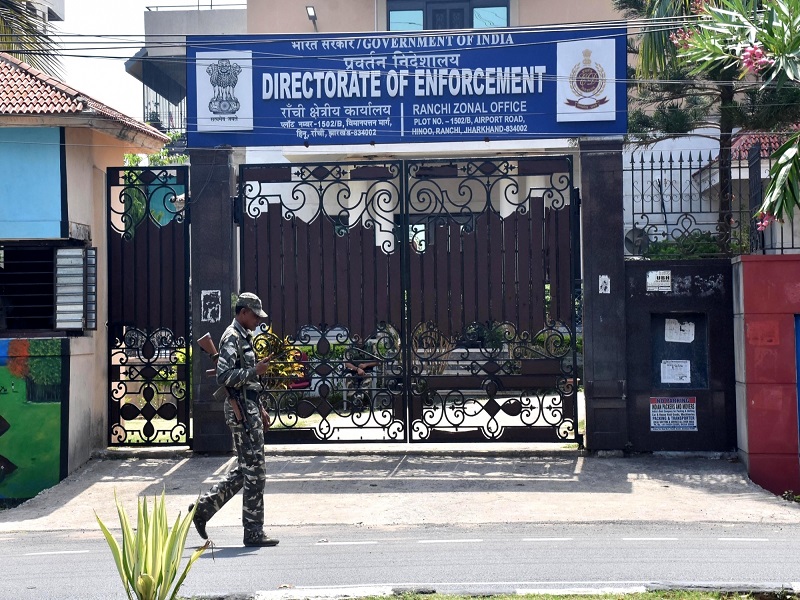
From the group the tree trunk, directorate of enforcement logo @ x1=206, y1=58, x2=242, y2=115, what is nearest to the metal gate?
directorate of enforcement logo @ x1=206, y1=58, x2=242, y2=115

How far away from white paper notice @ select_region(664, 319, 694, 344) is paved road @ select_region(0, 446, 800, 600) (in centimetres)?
134

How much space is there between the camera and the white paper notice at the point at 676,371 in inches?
437

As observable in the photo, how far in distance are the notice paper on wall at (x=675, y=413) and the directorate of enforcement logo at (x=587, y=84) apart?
136 inches

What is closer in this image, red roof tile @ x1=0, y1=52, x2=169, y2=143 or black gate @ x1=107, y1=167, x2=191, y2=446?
red roof tile @ x1=0, y1=52, x2=169, y2=143

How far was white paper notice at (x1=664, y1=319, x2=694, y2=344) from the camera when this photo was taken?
11148 millimetres

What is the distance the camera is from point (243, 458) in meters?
7.60

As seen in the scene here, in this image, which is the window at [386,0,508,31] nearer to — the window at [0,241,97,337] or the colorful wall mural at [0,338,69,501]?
the window at [0,241,97,337]

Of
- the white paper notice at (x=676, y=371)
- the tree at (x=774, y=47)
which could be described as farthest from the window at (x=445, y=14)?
the tree at (x=774, y=47)

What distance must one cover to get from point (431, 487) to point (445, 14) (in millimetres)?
19680

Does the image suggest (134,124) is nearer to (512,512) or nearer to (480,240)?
(480,240)

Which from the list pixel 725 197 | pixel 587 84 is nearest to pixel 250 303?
pixel 587 84

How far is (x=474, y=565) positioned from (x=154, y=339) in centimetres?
594

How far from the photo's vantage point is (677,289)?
11.1 meters

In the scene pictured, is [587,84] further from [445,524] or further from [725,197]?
[445,524]
